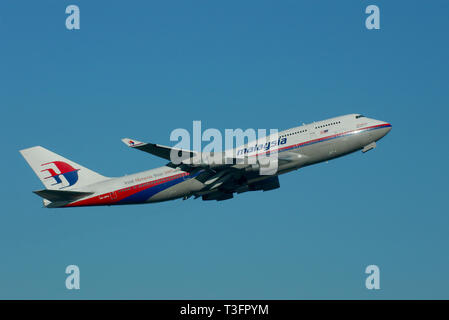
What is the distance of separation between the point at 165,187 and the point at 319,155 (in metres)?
16.5

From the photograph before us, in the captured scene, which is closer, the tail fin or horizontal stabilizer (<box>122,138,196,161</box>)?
horizontal stabilizer (<box>122,138,196,161</box>)

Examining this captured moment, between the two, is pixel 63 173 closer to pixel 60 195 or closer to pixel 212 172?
pixel 60 195

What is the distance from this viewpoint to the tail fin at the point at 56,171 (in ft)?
227

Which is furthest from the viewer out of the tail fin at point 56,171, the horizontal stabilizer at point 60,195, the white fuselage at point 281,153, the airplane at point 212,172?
the tail fin at point 56,171

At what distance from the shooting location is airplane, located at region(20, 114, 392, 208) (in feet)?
204

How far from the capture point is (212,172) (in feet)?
207

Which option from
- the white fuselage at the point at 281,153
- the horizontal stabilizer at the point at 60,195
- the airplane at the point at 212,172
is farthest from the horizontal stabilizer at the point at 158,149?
the horizontal stabilizer at the point at 60,195

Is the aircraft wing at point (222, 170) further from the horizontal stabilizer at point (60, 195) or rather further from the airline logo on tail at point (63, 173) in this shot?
the airline logo on tail at point (63, 173)

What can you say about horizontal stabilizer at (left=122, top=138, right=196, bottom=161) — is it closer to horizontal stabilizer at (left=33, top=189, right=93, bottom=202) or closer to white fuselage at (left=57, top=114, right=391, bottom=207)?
white fuselage at (left=57, top=114, right=391, bottom=207)

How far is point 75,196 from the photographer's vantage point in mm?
66750

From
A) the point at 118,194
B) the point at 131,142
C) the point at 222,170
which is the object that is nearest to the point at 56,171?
the point at 118,194

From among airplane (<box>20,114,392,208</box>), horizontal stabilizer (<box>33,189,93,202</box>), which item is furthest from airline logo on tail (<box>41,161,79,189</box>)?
horizontal stabilizer (<box>33,189,93,202</box>)

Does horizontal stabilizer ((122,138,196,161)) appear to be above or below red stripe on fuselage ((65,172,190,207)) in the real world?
above
